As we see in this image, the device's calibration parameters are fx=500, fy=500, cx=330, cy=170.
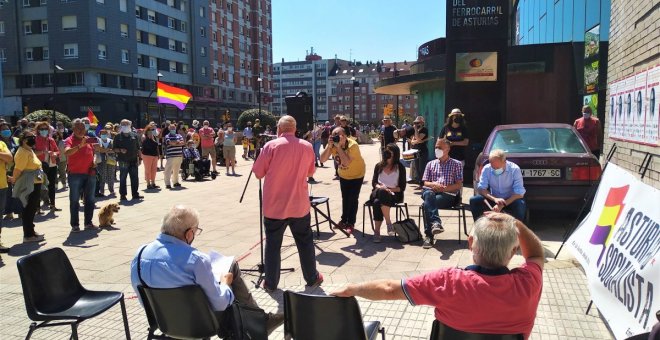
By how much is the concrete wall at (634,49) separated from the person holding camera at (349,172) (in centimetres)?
364

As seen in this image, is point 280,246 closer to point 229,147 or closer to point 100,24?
point 229,147

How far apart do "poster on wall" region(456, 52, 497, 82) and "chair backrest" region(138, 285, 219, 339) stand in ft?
36.0

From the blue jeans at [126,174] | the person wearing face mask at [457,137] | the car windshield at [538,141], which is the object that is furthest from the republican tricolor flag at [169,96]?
the car windshield at [538,141]

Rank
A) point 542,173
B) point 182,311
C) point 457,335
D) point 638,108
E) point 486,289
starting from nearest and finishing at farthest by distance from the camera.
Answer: point 486,289 < point 457,335 < point 182,311 < point 638,108 < point 542,173

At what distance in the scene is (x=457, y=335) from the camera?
101 inches

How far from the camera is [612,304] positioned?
3.67 m

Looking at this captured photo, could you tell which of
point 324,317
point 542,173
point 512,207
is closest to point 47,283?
point 324,317

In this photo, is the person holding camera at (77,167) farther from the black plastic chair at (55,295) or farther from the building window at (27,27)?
the building window at (27,27)

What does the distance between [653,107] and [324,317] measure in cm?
431

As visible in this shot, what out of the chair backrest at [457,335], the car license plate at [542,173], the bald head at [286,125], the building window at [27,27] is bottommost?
the chair backrest at [457,335]

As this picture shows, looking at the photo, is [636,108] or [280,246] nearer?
[280,246]

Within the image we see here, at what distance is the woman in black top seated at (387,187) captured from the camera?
7348 millimetres

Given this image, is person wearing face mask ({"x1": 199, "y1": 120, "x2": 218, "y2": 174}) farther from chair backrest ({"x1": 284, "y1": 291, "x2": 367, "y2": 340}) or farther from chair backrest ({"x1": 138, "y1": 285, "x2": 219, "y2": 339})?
chair backrest ({"x1": 284, "y1": 291, "x2": 367, "y2": 340})

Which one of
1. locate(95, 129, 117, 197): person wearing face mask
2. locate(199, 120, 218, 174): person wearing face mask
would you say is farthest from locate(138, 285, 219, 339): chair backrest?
locate(199, 120, 218, 174): person wearing face mask
